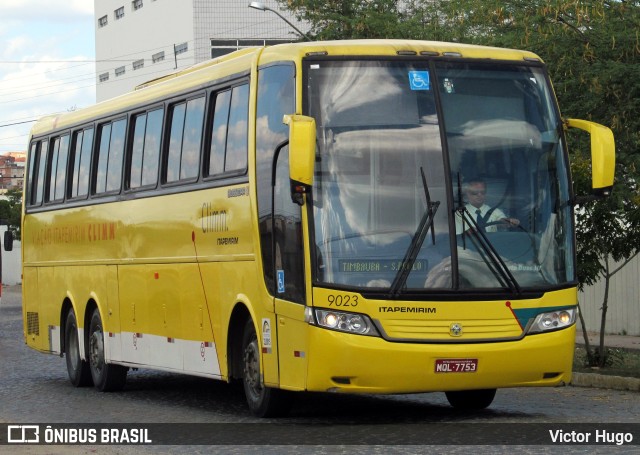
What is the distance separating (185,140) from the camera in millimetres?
15703

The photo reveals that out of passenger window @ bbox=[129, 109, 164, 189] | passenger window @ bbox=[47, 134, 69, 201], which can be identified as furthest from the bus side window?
passenger window @ bbox=[129, 109, 164, 189]

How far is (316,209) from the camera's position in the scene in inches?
492

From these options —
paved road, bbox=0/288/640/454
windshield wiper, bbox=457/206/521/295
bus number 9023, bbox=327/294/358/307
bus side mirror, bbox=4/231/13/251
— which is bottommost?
paved road, bbox=0/288/640/454

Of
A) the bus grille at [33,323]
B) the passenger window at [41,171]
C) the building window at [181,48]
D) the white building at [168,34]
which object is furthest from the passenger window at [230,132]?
the building window at [181,48]

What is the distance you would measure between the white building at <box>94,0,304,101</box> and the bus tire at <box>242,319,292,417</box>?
52.7m

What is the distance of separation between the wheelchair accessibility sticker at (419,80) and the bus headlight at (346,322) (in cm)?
214

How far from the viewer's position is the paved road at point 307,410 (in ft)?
38.2

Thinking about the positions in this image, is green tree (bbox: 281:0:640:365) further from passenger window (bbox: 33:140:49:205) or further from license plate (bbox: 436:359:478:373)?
passenger window (bbox: 33:140:49:205)

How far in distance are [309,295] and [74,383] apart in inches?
316

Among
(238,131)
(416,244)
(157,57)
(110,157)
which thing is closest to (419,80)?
(416,244)

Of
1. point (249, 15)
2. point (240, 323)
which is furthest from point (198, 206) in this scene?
point (249, 15)

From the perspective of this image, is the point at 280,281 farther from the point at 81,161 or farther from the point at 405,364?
the point at 81,161

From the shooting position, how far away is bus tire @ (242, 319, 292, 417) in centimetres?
1350

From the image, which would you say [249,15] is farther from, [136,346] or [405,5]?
[136,346]
